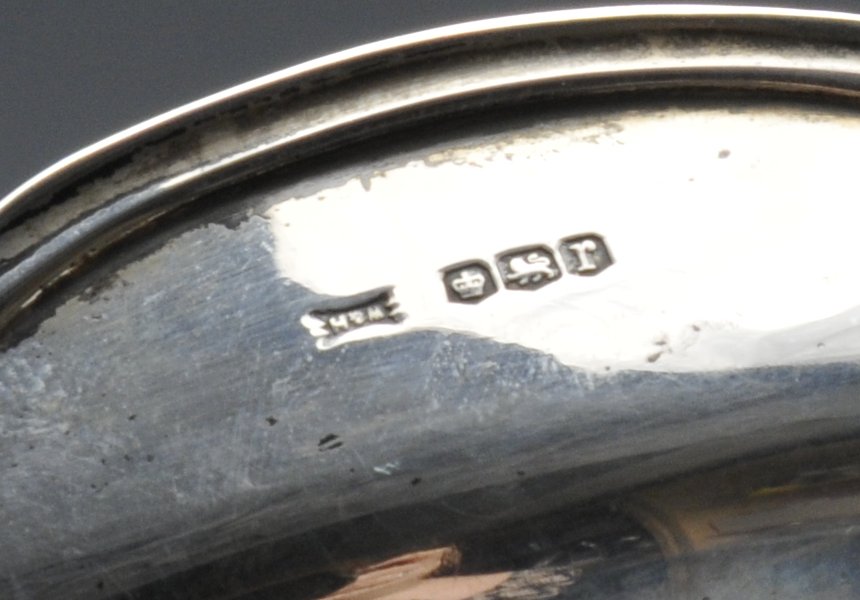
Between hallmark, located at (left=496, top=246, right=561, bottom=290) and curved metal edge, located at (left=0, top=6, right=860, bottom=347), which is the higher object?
curved metal edge, located at (left=0, top=6, right=860, bottom=347)

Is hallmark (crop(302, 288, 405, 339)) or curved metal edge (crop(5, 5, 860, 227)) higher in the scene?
curved metal edge (crop(5, 5, 860, 227))

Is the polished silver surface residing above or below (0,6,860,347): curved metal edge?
below

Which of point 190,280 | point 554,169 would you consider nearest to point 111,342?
point 190,280

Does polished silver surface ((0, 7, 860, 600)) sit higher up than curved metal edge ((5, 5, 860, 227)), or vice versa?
curved metal edge ((5, 5, 860, 227))

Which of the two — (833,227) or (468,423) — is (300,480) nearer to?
(468,423)
